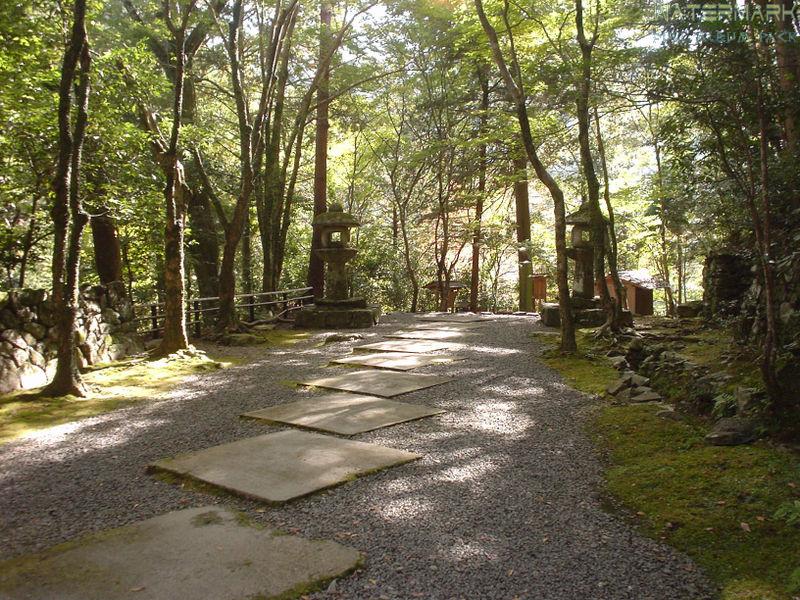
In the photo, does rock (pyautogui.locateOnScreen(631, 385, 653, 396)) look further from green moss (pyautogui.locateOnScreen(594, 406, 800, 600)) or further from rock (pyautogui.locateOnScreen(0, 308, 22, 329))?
rock (pyautogui.locateOnScreen(0, 308, 22, 329))

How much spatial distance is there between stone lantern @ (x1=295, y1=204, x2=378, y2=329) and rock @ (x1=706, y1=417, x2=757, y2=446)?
8.68 meters

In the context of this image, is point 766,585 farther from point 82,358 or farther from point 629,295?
point 629,295

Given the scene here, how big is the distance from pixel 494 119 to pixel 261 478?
1460 cm

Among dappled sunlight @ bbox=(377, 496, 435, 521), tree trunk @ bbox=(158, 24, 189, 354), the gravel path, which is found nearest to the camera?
the gravel path

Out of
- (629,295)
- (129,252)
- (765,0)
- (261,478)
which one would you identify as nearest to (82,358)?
(261,478)

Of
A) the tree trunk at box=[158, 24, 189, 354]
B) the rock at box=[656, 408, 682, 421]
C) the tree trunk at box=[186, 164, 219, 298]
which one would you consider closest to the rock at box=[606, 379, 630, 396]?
the rock at box=[656, 408, 682, 421]

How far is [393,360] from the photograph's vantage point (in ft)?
25.5

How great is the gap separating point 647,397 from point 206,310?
7680mm

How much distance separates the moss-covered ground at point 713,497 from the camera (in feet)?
7.79

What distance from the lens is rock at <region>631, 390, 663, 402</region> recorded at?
512 cm

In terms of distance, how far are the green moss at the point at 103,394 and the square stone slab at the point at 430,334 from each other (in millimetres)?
3473

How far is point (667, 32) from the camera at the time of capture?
5.23 metres

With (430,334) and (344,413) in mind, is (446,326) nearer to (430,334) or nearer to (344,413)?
(430,334)

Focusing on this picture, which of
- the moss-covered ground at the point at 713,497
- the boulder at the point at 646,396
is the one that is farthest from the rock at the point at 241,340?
the moss-covered ground at the point at 713,497
